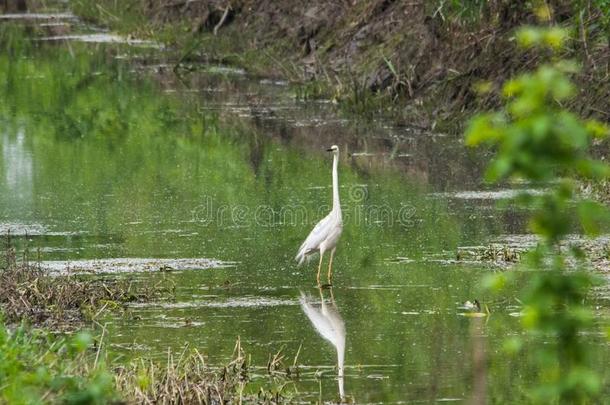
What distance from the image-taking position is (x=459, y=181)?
1719 centimetres

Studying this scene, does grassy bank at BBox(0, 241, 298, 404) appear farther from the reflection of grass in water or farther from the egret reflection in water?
the egret reflection in water

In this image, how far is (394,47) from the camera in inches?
928

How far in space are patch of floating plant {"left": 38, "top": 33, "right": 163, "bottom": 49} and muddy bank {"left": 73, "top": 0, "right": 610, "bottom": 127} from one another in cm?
95

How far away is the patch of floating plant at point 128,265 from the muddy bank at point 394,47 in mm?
6570

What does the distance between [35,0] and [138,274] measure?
31.9 m

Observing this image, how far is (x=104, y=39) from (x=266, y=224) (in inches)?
793

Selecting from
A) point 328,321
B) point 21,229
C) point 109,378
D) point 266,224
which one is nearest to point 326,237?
point 328,321

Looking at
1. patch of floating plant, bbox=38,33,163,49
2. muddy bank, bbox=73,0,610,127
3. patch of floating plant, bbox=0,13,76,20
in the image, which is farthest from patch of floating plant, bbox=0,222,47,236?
patch of floating plant, bbox=0,13,76,20

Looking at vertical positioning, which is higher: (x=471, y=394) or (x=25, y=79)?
(x=25, y=79)

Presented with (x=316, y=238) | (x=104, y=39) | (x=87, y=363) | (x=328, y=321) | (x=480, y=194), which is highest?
(x=104, y=39)

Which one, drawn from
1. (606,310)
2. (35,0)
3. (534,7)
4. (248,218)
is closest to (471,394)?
(606,310)

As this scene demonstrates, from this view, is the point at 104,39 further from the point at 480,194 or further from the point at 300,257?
the point at 300,257

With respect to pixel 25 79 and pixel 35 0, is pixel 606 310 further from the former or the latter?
pixel 35 0

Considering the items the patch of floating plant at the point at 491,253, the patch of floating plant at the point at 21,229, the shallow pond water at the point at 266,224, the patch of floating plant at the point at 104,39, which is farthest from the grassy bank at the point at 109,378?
the patch of floating plant at the point at 104,39
